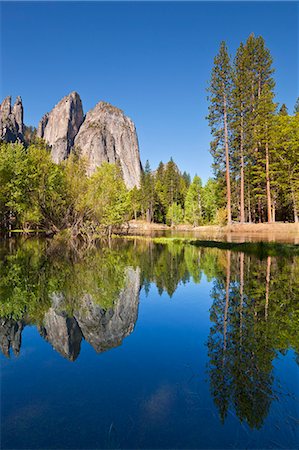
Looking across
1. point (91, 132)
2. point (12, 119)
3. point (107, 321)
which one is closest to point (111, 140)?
point (91, 132)

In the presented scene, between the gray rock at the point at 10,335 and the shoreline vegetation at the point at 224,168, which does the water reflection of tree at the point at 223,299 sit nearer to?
the gray rock at the point at 10,335

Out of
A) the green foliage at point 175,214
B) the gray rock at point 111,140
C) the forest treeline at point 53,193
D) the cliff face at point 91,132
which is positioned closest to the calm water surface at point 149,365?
the forest treeline at point 53,193

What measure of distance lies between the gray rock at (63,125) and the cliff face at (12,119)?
38.7 ft

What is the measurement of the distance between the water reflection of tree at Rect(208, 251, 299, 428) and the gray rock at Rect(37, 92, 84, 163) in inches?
5049

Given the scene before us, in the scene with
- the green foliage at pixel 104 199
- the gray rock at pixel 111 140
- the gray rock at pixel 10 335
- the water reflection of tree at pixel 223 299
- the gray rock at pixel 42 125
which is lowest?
the gray rock at pixel 10 335

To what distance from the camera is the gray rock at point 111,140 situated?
395ft

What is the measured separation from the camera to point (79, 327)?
638 cm

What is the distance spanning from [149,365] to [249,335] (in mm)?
2106

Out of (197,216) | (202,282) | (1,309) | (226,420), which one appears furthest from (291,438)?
(197,216)

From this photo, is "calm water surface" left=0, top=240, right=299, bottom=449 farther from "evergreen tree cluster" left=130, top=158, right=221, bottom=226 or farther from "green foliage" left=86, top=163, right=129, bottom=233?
"evergreen tree cluster" left=130, top=158, right=221, bottom=226

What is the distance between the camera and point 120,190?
1790 inches

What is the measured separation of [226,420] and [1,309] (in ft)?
20.2

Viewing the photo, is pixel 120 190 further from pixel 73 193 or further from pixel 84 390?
pixel 84 390

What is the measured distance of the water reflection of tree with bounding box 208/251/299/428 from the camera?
3.71 m
